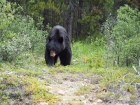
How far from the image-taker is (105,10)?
1616 centimetres

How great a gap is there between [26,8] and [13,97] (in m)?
10.3

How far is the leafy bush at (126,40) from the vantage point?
7844 millimetres

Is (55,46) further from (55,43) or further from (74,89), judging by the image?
(74,89)

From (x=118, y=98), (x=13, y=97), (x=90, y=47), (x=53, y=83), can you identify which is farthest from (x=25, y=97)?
(x=90, y=47)

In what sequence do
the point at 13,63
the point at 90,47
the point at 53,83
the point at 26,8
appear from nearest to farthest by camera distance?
the point at 53,83, the point at 13,63, the point at 90,47, the point at 26,8

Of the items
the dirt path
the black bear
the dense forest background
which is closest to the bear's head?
the black bear

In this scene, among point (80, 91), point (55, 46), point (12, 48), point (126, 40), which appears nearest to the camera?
point (80, 91)

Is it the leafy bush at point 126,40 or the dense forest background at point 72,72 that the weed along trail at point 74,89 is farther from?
the leafy bush at point 126,40

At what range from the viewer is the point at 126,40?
26.3 feet

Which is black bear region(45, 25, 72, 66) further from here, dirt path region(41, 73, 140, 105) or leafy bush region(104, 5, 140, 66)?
dirt path region(41, 73, 140, 105)

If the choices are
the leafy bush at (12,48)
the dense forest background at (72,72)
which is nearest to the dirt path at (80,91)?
the dense forest background at (72,72)

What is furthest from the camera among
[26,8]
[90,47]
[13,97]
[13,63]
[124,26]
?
[26,8]

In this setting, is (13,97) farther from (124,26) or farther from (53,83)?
(124,26)

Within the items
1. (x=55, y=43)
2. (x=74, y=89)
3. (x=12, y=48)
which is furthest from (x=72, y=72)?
(x=55, y=43)
